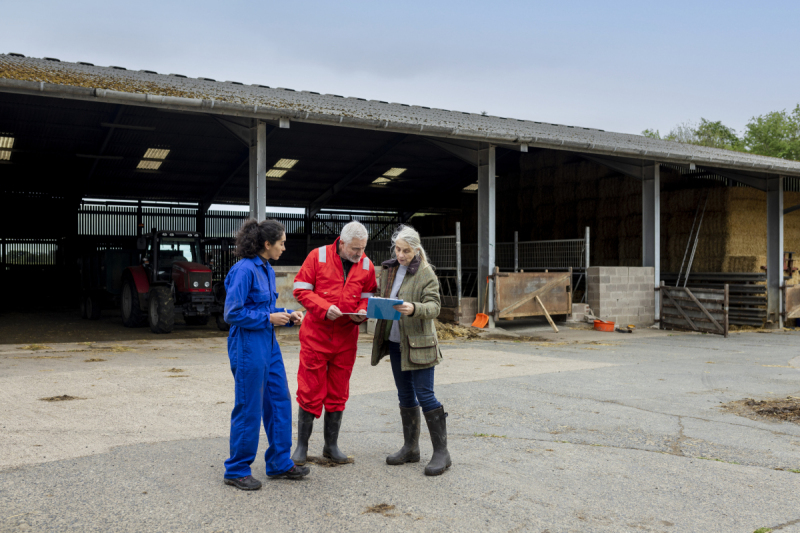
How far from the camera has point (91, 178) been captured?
20.4 m

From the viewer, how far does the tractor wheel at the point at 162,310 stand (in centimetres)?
1336

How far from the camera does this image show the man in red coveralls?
441cm

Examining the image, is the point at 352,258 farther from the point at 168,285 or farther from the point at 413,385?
the point at 168,285

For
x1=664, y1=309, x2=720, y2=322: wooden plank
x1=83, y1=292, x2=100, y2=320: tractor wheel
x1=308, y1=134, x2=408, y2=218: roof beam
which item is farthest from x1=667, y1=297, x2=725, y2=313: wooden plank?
x1=83, y1=292, x2=100, y2=320: tractor wheel

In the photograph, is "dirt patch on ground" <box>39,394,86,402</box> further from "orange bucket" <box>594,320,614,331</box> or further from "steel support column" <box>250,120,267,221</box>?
"orange bucket" <box>594,320,614,331</box>

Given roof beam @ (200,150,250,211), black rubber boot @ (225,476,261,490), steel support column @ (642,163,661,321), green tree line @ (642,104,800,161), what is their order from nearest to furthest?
black rubber boot @ (225,476,261,490) → steel support column @ (642,163,661,321) → roof beam @ (200,150,250,211) → green tree line @ (642,104,800,161)

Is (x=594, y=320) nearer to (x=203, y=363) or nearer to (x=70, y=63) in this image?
(x=203, y=363)

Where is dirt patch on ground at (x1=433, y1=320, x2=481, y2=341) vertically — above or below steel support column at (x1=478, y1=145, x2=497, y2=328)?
below

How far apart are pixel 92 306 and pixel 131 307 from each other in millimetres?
3192

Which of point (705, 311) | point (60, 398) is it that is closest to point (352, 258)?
point (60, 398)

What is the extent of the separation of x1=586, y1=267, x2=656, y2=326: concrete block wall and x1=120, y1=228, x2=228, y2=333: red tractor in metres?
8.82

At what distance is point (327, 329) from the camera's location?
14.4 ft

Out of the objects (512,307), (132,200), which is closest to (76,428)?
(512,307)

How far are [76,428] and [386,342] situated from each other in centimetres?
277
